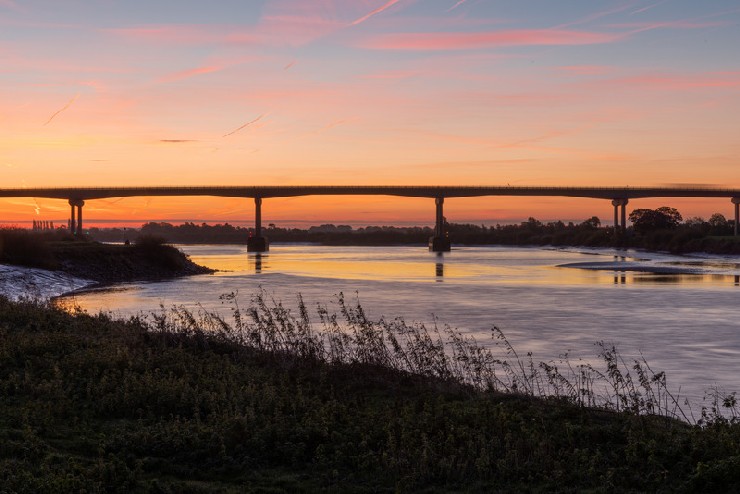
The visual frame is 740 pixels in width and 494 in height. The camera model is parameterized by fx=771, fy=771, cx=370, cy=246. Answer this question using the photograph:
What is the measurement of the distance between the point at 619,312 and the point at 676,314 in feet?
7.63

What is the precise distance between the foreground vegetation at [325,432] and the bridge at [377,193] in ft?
470

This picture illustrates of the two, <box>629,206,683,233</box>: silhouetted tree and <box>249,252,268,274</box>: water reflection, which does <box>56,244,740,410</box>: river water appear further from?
<box>629,206,683,233</box>: silhouetted tree

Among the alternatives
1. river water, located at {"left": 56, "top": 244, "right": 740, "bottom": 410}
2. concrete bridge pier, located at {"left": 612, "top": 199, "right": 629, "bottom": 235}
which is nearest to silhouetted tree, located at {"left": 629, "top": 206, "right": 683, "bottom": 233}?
concrete bridge pier, located at {"left": 612, "top": 199, "right": 629, "bottom": 235}

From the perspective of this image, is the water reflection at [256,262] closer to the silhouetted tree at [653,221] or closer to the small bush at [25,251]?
the small bush at [25,251]

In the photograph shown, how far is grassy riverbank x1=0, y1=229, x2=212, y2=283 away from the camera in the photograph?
53312 millimetres

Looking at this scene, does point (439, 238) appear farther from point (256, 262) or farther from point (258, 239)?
point (256, 262)

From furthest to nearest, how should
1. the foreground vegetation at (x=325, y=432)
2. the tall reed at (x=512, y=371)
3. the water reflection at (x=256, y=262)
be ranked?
the water reflection at (x=256, y=262) < the tall reed at (x=512, y=371) < the foreground vegetation at (x=325, y=432)

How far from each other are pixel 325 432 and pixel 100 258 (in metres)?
53.2

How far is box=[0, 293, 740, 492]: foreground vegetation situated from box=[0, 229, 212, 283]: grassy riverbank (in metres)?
39.4

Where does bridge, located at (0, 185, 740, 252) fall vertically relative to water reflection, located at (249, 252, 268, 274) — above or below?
above

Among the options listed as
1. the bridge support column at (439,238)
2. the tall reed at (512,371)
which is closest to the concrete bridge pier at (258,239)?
the bridge support column at (439,238)

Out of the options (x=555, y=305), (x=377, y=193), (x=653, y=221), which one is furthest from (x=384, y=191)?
(x=555, y=305)

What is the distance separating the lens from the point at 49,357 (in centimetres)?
1705

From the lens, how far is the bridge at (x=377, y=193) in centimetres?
15962
